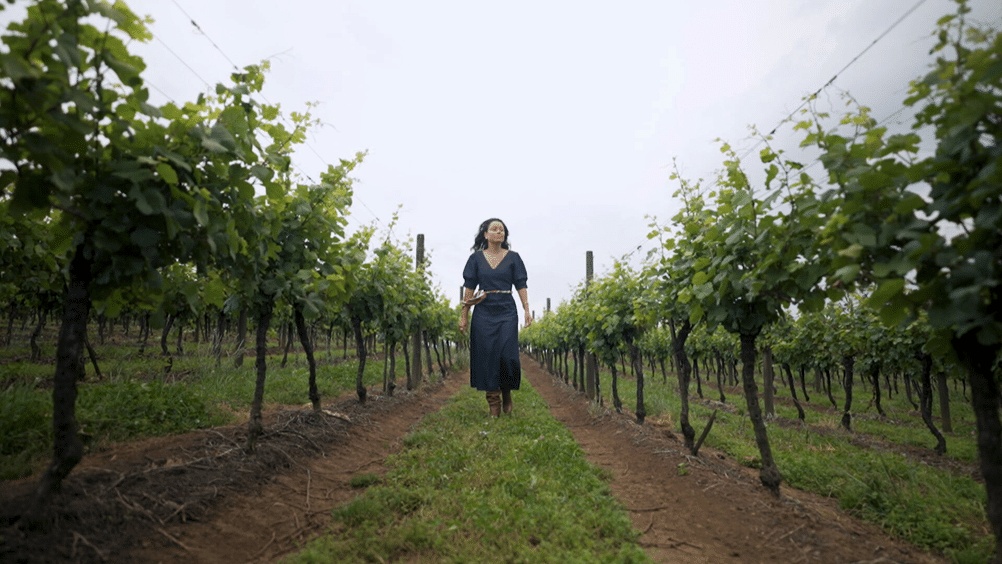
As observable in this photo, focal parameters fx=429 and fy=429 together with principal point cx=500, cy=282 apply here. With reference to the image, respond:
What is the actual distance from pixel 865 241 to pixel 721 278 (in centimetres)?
179

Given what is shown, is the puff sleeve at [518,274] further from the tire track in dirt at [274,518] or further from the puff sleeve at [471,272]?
the tire track in dirt at [274,518]

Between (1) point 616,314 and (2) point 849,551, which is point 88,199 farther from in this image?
(1) point 616,314

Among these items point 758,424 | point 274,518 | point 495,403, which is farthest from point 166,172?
point 495,403

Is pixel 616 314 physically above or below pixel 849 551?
above

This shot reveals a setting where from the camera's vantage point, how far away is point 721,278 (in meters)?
4.23

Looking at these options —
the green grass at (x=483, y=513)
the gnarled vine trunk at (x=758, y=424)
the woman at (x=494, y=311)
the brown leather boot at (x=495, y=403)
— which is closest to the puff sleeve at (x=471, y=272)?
the woman at (x=494, y=311)

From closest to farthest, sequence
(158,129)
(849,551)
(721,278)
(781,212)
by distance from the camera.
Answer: (158,129), (849,551), (781,212), (721,278)

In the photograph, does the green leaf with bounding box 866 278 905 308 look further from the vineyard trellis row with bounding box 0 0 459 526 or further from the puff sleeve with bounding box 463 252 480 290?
the puff sleeve with bounding box 463 252 480 290

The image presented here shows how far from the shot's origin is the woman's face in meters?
7.28

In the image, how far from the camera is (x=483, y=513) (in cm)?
345

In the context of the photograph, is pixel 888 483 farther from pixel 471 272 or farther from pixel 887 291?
pixel 471 272

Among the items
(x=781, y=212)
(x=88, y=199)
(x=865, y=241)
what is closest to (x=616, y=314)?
(x=781, y=212)

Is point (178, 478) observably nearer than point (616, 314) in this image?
Yes

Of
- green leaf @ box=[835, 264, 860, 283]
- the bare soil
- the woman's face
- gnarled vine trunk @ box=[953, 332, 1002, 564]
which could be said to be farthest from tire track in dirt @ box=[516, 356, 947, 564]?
the woman's face
